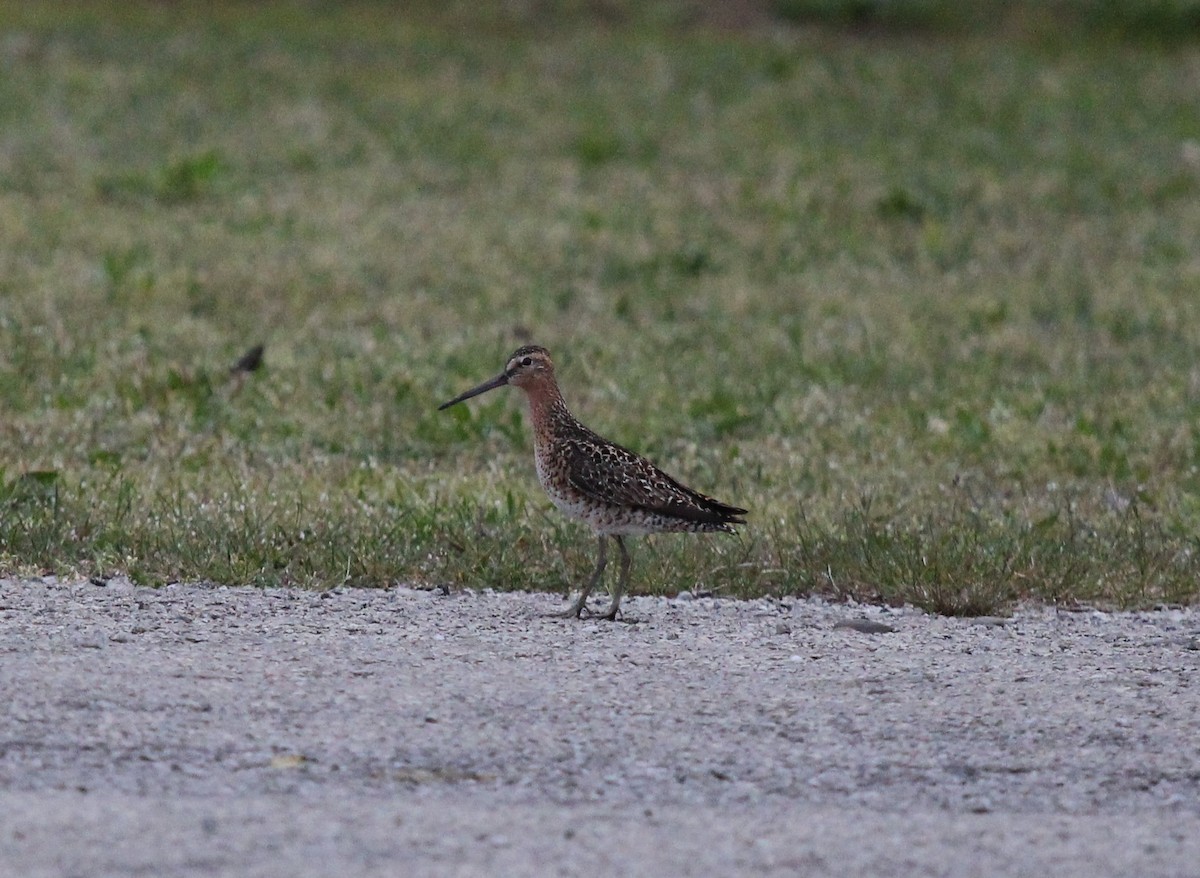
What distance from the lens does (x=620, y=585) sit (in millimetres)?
7410

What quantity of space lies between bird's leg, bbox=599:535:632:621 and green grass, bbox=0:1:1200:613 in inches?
10.7

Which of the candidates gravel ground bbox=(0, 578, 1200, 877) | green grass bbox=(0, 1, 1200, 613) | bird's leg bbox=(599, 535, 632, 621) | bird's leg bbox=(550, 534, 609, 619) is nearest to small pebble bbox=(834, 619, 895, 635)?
gravel ground bbox=(0, 578, 1200, 877)

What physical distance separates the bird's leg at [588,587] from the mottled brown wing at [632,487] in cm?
23

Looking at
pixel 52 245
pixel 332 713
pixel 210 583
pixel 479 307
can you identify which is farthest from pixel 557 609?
pixel 52 245

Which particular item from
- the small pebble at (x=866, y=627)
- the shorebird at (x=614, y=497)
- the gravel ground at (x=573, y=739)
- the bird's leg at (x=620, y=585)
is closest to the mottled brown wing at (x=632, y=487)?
the shorebird at (x=614, y=497)

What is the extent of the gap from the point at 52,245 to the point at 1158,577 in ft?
31.6

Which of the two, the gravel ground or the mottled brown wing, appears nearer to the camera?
the gravel ground

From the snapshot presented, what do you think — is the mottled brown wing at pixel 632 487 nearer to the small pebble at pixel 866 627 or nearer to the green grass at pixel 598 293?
the green grass at pixel 598 293

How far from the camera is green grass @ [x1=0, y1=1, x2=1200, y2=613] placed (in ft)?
27.8

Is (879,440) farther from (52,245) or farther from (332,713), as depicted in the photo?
(52,245)

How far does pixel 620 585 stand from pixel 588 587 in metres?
0.11

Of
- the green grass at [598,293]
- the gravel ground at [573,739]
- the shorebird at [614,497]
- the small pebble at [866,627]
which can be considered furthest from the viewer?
the green grass at [598,293]

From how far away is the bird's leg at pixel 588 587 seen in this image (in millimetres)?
7327

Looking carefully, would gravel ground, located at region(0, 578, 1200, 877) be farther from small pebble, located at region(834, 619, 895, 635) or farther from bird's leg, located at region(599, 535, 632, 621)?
bird's leg, located at region(599, 535, 632, 621)
